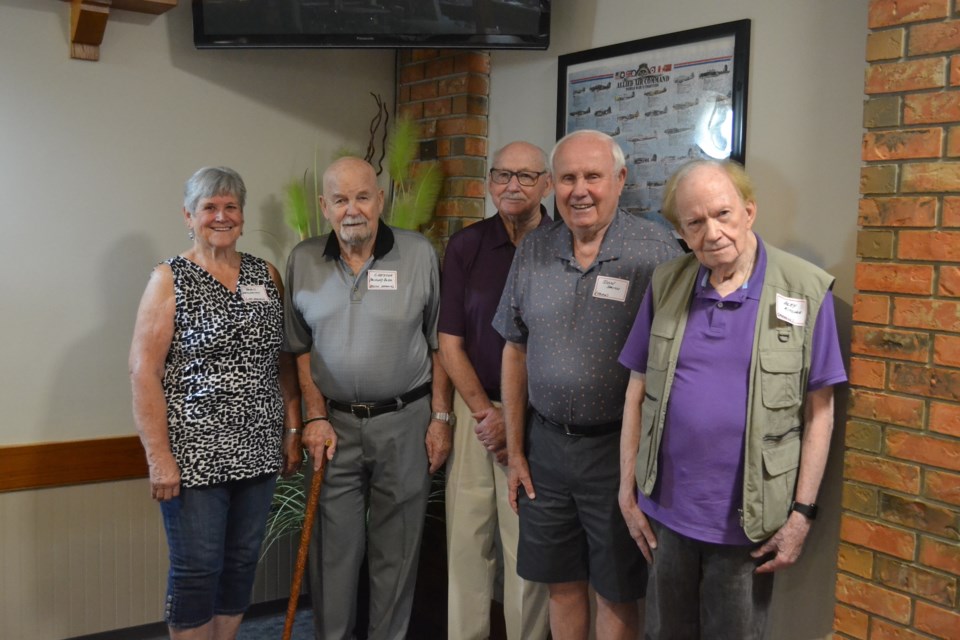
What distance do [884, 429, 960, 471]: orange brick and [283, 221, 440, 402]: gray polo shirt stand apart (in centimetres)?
145

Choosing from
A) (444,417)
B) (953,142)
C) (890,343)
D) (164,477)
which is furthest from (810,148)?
(164,477)

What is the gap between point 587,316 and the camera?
7.73ft

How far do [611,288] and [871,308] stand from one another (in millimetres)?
646

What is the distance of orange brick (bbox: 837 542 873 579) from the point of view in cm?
205

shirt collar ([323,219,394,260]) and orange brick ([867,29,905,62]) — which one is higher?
orange brick ([867,29,905,62])

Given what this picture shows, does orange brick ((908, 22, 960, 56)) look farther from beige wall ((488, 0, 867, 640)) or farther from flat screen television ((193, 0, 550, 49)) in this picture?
flat screen television ((193, 0, 550, 49))

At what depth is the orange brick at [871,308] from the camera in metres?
2.00

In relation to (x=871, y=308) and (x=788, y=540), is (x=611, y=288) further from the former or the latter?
(x=788, y=540)

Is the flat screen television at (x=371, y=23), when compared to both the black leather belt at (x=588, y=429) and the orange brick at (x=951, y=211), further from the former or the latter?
the orange brick at (x=951, y=211)

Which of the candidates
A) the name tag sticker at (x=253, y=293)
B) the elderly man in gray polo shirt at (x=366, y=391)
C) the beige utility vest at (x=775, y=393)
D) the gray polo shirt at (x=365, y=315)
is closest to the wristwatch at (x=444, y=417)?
the elderly man in gray polo shirt at (x=366, y=391)

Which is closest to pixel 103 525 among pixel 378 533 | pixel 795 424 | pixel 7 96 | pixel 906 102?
pixel 378 533

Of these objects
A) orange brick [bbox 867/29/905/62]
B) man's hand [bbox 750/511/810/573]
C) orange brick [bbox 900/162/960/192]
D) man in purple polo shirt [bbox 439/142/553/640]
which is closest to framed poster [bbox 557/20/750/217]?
man in purple polo shirt [bbox 439/142/553/640]

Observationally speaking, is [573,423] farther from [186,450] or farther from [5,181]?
[5,181]

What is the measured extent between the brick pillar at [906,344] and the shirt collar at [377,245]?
1.45 m
